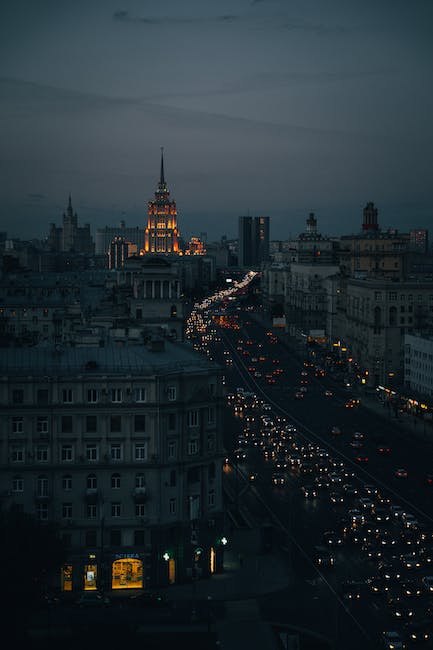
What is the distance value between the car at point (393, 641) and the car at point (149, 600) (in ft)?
23.4

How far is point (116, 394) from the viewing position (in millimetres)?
40656

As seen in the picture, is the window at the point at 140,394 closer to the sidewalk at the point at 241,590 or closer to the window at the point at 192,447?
the window at the point at 192,447

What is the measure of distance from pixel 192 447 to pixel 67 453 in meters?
4.11

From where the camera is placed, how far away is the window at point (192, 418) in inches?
1622

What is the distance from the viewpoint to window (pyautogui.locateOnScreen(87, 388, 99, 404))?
4059cm

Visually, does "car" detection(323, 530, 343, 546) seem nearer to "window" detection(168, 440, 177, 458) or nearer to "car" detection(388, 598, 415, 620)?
"window" detection(168, 440, 177, 458)

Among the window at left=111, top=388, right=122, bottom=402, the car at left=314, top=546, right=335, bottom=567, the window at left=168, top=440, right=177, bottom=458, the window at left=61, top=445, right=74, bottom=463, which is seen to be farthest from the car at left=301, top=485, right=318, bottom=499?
the window at left=61, top=445, right=74, bottom=463

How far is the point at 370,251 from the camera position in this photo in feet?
468

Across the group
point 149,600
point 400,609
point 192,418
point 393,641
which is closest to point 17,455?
point 192,418

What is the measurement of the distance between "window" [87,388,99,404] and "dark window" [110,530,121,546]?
426 cm

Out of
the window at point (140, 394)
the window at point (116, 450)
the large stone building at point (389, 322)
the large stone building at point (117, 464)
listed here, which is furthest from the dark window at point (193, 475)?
the large stone building at point (389, 322)

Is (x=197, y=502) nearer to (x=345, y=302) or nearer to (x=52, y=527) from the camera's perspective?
(x=52, y=527)

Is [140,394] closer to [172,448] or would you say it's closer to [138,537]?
[172,448]

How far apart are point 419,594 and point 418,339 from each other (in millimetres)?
47596
